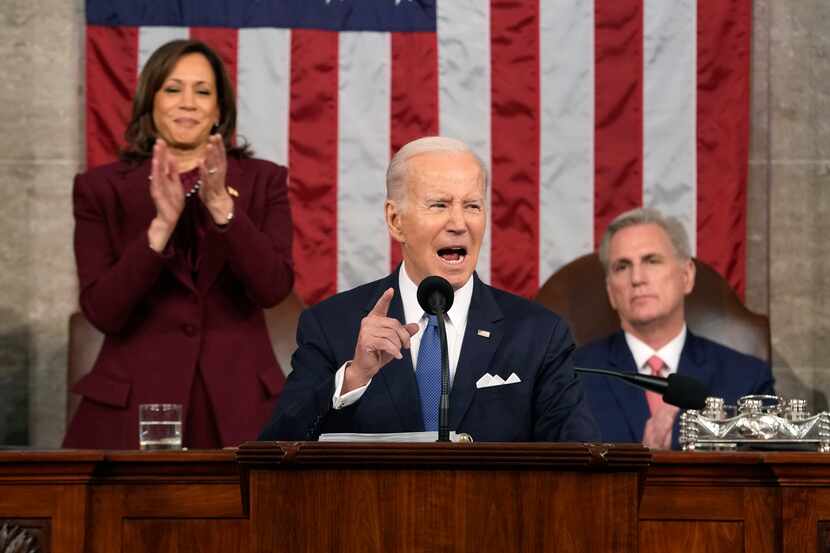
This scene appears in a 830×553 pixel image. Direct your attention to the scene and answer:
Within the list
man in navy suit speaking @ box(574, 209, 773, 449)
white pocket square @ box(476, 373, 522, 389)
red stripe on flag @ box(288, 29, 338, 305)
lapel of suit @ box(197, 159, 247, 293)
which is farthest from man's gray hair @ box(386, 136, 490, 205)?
red stripe on flag @ box(288, 29, 338, 305)

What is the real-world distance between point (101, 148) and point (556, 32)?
6.01 ft

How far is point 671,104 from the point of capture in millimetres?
6039

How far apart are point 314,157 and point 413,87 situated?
0.48 metres

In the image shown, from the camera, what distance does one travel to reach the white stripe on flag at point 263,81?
237 inches

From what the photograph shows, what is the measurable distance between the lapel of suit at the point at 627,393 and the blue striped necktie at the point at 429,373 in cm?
153

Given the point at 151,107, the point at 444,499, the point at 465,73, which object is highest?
the point at 465,73

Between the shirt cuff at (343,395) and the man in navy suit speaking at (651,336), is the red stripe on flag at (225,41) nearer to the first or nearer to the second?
the man in navy suit speaking at (651,336)

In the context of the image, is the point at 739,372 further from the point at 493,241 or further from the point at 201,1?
the point at 201,1

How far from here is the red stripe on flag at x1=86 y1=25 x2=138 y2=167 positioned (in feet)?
19.6

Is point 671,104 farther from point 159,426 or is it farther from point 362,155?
point 159,426

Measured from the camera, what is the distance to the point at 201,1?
6008 millimetres

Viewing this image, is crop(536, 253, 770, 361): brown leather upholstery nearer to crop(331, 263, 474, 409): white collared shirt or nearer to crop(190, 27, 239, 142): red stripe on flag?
crop(190, 27, 239, 142): red stripe on flag

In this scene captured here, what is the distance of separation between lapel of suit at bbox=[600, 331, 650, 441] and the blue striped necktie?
60.4 inches

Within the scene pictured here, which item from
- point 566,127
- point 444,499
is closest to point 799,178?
point 566,127
